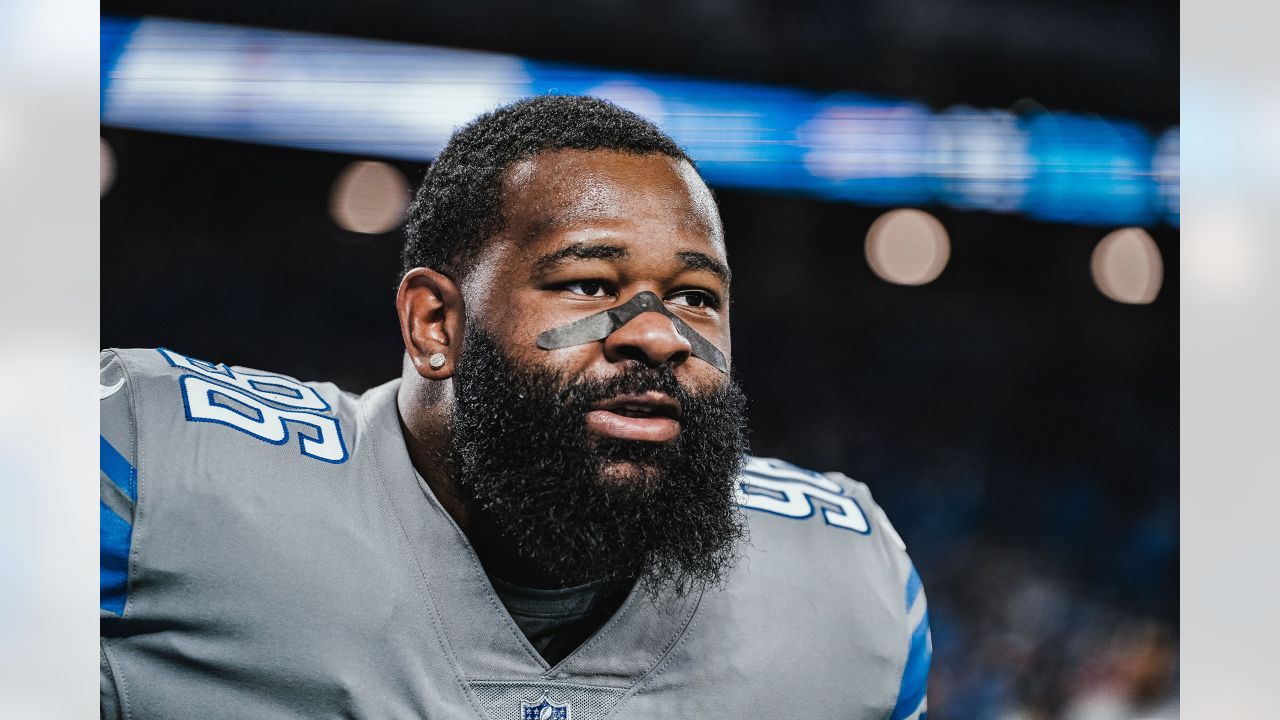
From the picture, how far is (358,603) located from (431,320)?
30 cm

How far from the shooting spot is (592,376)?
1.06 m

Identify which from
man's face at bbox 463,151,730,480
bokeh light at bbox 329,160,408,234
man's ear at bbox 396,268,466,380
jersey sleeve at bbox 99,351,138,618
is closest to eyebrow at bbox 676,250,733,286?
man's face at bbox 463,151,730,480

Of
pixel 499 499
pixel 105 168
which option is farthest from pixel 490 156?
pixel 105 168

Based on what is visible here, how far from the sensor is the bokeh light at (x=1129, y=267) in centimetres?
→ 159

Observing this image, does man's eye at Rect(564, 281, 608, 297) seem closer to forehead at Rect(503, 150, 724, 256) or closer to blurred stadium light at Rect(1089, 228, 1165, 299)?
forehead at Rect(503, 150, 724, 256)

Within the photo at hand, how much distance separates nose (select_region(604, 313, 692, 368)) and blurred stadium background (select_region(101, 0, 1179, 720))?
43 cm

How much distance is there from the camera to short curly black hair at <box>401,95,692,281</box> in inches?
Result: 44.0

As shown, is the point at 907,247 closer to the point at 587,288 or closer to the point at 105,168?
the point at 587,288

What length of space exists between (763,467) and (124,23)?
93cm

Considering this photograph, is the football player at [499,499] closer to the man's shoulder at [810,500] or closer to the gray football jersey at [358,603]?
the gray football jersey at [358,603]

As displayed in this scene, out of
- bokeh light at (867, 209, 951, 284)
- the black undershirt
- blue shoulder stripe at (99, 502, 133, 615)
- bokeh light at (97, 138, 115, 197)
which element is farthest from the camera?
bokeh light at (867, 209, 951, 284)

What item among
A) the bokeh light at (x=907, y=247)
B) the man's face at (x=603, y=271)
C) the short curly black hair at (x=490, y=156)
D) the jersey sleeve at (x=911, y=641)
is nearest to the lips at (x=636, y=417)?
the man's face at (x=603, y=271)
